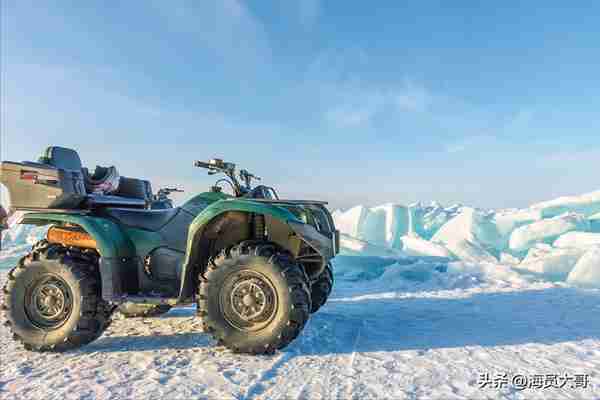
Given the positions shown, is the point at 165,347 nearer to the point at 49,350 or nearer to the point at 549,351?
the point at 49,350

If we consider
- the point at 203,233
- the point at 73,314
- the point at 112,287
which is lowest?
the point at 73,314

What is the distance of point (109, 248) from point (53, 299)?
70cm

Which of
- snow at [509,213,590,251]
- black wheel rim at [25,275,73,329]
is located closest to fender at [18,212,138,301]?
black wheel rim at [25,275,73,329]

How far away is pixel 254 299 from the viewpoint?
2877 millimetres

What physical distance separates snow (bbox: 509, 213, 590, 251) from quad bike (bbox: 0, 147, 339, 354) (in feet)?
45.2

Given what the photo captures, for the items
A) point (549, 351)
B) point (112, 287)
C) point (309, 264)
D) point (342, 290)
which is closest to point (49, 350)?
point (112, 287)

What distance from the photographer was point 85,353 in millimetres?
2900

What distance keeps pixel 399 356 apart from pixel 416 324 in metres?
1.15

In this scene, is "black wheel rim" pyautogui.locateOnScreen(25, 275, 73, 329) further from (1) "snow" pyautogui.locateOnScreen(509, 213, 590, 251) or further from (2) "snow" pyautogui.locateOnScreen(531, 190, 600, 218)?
(2) "snow" pyautogui.locateOnScreen(531, 190, 600, 218)

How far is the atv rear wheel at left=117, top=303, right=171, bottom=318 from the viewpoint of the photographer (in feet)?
13.5

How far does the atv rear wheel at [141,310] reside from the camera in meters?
4.11

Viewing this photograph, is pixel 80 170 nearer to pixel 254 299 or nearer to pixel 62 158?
pixel 62 158

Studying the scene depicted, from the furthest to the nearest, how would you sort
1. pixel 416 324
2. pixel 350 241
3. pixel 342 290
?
pixel 350 241 → pixel 342 290 → pixel 416 324

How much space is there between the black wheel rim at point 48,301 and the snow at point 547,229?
15841mm
